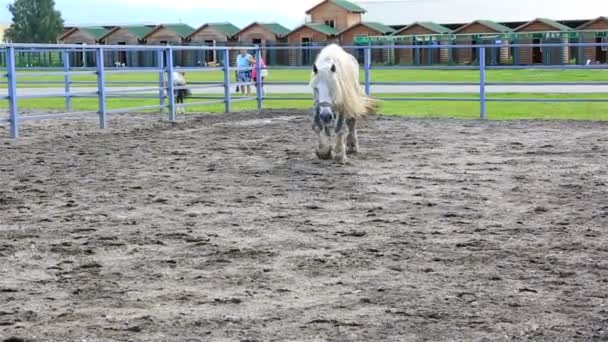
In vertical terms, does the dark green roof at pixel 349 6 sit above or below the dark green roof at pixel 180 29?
above

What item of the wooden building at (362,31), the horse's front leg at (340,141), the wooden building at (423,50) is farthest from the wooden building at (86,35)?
the horse's front leg at (340,141)

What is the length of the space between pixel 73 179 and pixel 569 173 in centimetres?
480

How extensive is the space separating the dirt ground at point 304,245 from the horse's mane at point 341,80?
0.61 meters

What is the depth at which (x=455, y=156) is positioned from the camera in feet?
31.1

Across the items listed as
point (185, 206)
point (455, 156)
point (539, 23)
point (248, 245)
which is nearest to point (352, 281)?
point (248, 245)

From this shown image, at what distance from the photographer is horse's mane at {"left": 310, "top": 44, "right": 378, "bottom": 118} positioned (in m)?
8.58

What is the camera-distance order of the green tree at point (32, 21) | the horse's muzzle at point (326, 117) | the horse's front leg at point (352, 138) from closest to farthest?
1. the horse's muzzle at point (326, 117)
2. the horse's front leg at point (352, 138)
3. the green tree at point (32, 21)

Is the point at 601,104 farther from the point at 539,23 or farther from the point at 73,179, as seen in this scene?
the point at 539,23

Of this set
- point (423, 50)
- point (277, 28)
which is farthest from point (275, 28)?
point (423, 50)

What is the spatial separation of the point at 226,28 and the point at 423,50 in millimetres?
Result: 16381

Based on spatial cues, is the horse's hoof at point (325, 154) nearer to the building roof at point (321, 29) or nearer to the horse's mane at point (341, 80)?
the horse's mane at point (341, 80)

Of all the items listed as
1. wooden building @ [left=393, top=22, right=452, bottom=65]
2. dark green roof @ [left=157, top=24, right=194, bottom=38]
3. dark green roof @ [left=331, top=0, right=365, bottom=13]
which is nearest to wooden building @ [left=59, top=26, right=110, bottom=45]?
dark green roof @ [left=157, top=24, right=194, bottom=38]

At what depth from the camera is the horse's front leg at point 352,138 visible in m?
9.61

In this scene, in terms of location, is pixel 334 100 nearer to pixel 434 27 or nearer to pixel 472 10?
pixel 434 27
